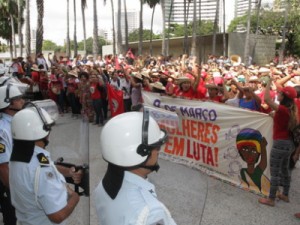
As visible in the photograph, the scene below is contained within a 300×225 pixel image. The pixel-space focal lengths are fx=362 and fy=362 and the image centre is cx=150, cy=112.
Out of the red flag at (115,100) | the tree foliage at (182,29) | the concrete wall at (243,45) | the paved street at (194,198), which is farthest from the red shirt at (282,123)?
the tree foliage at (182,29)

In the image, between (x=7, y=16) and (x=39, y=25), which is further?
(x=7, y=16)

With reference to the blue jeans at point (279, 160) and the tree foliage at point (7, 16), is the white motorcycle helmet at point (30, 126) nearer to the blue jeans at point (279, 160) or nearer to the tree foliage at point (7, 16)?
the blue jeans at point (279, 160)

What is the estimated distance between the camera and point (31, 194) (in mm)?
2346

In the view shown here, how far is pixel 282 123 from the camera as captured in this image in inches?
188

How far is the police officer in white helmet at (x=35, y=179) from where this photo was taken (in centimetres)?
230

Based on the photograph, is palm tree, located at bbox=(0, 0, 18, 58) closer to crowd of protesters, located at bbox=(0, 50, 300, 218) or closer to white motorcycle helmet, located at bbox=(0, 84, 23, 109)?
crowd of protesters, located at bbox=(0, 50, 300, 218)

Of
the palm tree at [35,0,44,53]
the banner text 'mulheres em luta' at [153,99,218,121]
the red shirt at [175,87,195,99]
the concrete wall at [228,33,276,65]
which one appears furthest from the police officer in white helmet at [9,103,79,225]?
the concrete wall at [228,33,276,65]

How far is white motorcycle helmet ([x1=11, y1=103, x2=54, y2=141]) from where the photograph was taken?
2422 millimetres

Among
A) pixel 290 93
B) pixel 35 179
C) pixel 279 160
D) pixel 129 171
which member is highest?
pixel 290 93

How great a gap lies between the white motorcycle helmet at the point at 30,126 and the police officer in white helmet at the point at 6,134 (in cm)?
90

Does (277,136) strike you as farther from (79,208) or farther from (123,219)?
(123,219)

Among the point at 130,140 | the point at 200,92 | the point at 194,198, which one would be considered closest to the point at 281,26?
the point at 200,92

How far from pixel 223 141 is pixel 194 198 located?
3.79 m

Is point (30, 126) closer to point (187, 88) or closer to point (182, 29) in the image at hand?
point (187, 88)
